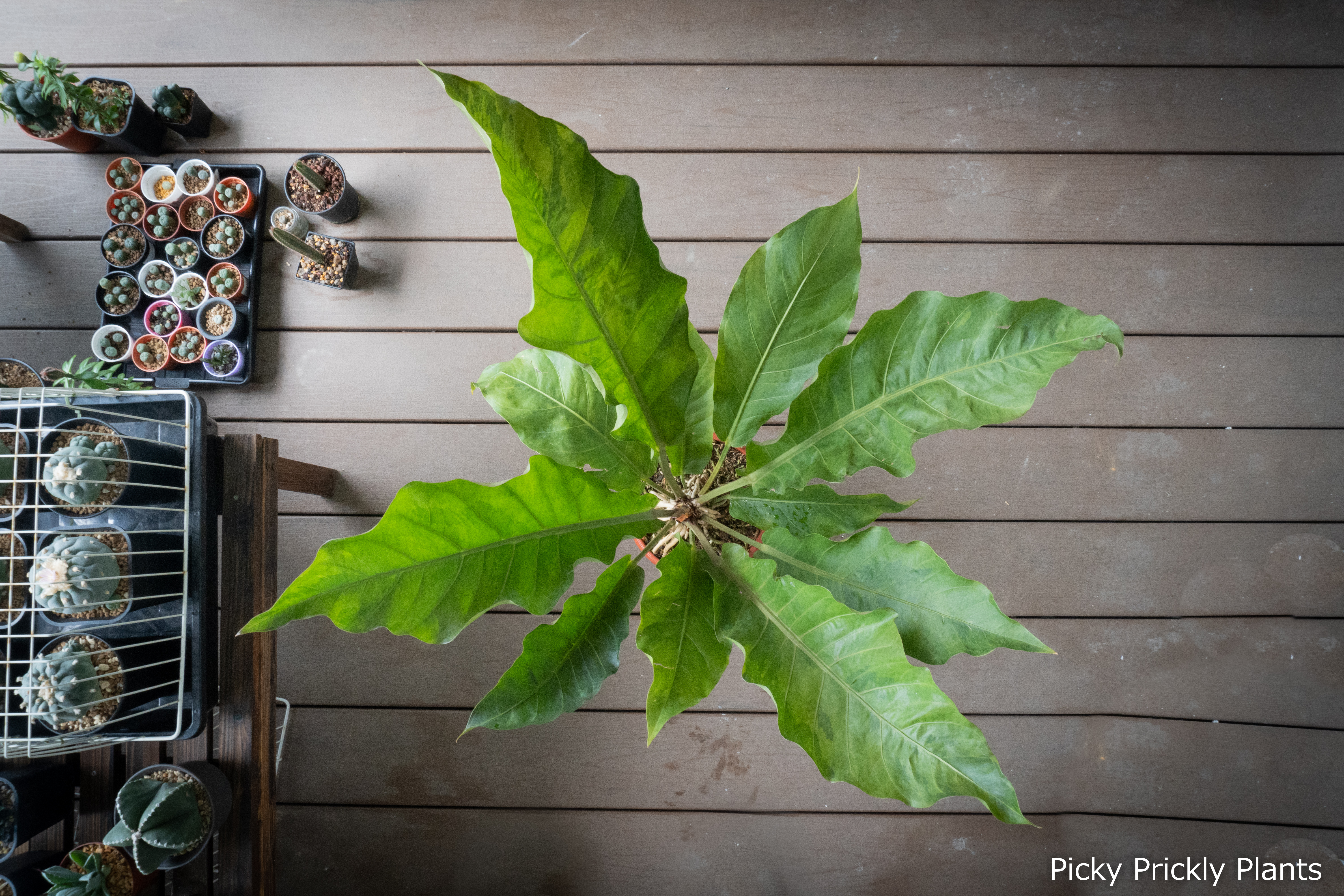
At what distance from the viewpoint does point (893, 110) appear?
4.50ft

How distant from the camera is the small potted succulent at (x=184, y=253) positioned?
1.32 metres

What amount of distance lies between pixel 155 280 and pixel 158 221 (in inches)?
4.3

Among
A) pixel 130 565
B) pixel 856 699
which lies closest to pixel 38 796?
pixel 130 565

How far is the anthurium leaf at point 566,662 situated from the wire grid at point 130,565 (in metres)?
0.49

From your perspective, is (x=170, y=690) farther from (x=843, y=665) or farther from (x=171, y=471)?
(x=843, y=665)

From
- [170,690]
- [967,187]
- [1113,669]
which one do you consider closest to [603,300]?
[170,690]

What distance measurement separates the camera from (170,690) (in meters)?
0.99

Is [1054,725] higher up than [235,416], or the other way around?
[235,416]

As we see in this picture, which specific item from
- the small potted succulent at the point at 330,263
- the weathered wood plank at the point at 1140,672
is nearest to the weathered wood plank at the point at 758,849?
the weathered wood plank at the point at 1140,672

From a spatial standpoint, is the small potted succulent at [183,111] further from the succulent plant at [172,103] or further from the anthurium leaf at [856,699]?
the anthurium leaf at [856,699]

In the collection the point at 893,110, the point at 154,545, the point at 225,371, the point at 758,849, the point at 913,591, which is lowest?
the point at 758,849

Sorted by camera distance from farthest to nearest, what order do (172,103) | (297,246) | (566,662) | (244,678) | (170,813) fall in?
(172,103) → (297,246) → (244,678) → (170,813) → (566,662)

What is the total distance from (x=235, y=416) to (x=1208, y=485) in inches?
73.9

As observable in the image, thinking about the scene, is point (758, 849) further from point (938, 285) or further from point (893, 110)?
point (893, 110)
